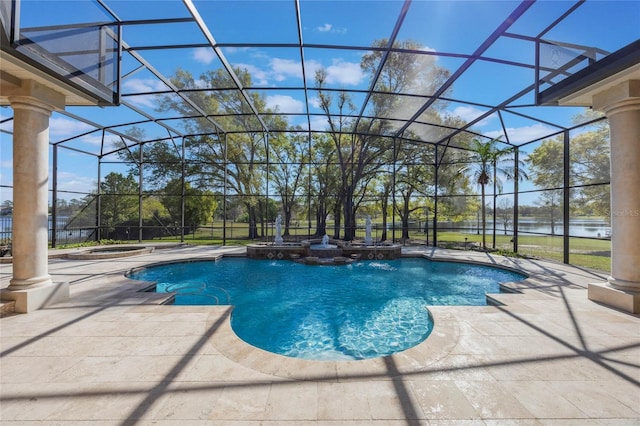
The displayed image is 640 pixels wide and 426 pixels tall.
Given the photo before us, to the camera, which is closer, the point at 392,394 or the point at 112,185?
the point at 392,394

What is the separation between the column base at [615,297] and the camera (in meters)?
4.30

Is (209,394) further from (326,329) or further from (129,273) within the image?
(129,273)

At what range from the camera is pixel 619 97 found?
4344mm

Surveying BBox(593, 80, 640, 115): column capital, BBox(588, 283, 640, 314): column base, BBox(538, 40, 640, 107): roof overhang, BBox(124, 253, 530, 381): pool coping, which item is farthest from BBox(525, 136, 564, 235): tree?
BBox(124, 253, 530, 381): pool coping

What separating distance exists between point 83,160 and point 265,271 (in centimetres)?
1146

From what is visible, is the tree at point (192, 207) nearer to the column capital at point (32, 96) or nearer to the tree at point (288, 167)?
the tree at point (288, 167)

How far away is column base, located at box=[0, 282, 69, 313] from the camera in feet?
13.7

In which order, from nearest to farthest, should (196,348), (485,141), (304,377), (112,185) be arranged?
(304,377) < (196,348) < (485,141) < (112,185)

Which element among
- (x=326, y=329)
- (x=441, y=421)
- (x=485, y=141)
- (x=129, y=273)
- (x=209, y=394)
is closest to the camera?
(x=441, y=421)

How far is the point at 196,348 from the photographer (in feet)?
10.3

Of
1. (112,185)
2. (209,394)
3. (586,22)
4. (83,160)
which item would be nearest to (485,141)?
(586,22)

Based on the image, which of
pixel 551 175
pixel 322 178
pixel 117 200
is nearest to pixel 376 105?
pixel 322 178

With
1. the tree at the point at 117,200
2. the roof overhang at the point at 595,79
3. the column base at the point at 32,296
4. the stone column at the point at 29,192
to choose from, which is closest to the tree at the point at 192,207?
the tree at the point at 117,200

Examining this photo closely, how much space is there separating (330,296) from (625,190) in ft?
19.3
